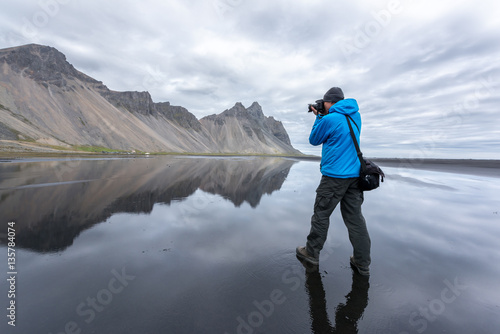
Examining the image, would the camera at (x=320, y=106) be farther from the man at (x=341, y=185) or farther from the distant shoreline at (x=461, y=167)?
the distant shoreline at (x=461, y=167)

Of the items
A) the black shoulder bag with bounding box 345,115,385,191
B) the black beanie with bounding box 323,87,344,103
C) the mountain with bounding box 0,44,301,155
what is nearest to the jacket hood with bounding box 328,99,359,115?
the black shoulder bag with bounding box 345,115,385,191

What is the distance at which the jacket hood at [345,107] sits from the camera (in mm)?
4246

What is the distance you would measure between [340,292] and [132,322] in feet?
9.29

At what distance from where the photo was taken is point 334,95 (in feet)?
15.0

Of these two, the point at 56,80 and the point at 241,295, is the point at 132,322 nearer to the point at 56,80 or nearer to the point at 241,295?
the point at 241,295

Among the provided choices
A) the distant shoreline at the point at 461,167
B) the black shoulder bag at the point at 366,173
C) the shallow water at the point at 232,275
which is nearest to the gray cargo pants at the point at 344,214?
the black shoulder bag at the point at 366,173

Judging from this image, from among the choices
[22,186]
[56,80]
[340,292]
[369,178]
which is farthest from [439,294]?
[56,80]

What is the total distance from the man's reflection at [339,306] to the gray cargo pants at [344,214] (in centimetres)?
45

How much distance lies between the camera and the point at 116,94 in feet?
454

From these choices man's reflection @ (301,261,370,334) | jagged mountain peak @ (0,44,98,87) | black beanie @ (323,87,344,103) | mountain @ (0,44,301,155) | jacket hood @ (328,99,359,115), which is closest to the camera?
man's reflection @ (301,261,370,334)

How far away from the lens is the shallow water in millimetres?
2805

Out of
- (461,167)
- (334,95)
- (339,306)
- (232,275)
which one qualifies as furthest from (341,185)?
(461,167)

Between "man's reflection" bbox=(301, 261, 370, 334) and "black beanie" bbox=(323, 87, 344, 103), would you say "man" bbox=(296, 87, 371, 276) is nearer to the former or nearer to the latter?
"black beanie" bbox=(323, 87, 344, 103)

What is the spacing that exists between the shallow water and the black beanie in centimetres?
316
